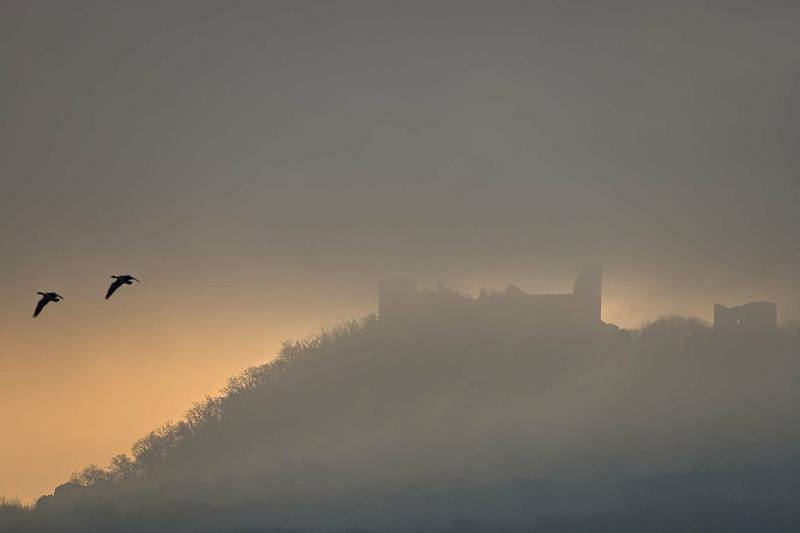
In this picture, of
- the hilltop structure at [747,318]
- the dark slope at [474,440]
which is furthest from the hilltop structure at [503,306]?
the hilltop structure at [747,318]

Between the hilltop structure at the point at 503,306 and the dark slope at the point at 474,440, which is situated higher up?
the hilltop structure at the point at 503,306

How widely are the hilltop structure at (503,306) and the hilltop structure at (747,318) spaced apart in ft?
46.6

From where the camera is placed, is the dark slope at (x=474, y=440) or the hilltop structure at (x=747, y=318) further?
the hilltop structure at (x=747, y=318)

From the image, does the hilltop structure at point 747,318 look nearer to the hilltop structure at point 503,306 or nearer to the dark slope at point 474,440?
the dark slope at point 474,440

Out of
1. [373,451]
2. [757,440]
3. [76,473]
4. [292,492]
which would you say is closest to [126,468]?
[76,473]

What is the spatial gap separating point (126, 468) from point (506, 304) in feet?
164

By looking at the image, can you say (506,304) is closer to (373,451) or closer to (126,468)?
(373,451)

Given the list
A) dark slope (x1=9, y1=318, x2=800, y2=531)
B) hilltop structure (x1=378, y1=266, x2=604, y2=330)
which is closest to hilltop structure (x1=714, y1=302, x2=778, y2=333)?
dark slope (x1=9, y1=318, x2=800, y2=531)

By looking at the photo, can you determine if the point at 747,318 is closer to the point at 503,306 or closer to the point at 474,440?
the point at 503,306

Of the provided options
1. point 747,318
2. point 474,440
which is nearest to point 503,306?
point 474,440

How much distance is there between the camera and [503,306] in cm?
17762

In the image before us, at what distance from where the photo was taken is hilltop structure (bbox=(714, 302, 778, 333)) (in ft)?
560

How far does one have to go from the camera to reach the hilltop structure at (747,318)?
17075cm

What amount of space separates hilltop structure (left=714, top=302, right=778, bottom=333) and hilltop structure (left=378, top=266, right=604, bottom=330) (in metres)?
14.2
